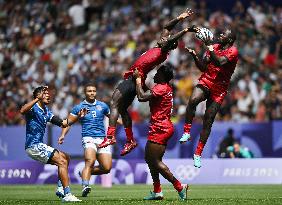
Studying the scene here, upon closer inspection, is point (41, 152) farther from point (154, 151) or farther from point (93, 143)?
point (93, 143)

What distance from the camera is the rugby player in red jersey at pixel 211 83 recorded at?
19469 millimetres

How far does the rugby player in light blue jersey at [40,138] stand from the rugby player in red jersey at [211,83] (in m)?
2.36

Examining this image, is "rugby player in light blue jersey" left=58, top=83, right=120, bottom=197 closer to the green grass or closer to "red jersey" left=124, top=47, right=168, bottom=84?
the green grass

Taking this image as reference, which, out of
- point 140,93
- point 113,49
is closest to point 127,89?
point 140,93

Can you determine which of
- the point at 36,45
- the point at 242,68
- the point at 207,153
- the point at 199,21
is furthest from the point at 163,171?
the point at 36,45

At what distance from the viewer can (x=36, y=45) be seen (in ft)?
123

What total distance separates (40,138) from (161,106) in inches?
105

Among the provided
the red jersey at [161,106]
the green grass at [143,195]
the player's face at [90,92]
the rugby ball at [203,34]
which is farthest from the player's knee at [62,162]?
the rugby ball at [203,34]

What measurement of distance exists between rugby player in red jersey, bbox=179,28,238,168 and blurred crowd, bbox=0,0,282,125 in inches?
376

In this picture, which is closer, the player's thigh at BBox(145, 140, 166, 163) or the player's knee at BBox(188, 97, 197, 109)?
the player's thigh at BBox(145, 140, 166, 163)

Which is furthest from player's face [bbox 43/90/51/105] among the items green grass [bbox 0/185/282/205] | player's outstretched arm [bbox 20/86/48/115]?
green grass [bbox 0/185/282/205]

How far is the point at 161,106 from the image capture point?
18.0 meters

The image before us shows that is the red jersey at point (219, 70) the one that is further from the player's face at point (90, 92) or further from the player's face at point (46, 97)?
the player's face at point (46, 97)

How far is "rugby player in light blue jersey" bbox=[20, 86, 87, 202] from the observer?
18.2 metres
